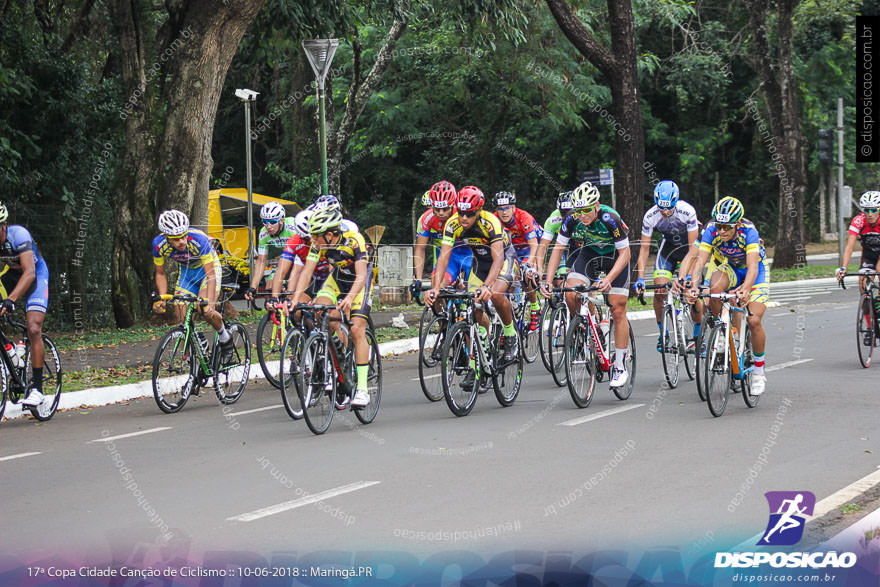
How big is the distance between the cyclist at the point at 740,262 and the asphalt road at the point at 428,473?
0.74 m

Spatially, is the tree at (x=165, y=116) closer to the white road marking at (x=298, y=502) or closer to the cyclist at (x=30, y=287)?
the cyclist at (x=30, y=287)

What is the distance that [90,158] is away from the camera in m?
23.8

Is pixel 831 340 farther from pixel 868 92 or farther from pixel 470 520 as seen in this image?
pixel 470 520

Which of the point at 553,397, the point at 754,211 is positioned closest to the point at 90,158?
the point at 553,397

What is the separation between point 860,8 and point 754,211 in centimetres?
867

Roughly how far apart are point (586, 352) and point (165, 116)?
34.1ft

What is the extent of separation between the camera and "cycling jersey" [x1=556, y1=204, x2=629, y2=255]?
35.3 ft

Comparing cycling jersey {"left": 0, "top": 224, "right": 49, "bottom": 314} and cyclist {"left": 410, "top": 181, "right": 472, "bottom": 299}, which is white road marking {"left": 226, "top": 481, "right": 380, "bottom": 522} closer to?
cyclist {"left": 410, "top": 181, "right": 472, "bottom": 299}

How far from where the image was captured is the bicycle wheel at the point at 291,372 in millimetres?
9031

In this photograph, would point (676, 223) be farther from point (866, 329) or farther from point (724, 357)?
point (866, 329)

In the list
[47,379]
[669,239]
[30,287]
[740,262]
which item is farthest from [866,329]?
[30,287]

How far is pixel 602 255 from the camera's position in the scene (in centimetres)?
1116

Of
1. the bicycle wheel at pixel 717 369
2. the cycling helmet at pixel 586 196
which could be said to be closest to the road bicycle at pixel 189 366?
the cycling helmet at pixel 586 196

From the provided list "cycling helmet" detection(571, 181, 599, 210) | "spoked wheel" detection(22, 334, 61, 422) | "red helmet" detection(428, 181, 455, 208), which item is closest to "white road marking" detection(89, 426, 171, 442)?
"spoked wheel" detection(22, 334, 61, 422)
